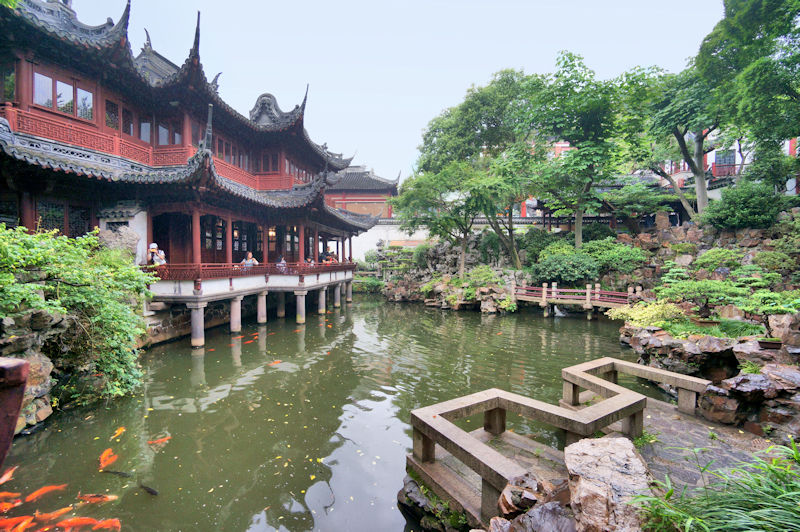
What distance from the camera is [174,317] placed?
1094 centimetres

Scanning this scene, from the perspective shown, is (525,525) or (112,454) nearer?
(525,525)

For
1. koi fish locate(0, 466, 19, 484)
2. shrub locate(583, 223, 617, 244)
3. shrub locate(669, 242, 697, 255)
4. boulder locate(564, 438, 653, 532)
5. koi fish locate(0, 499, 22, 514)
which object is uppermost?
shrub locate(583, 223, 617, 244)

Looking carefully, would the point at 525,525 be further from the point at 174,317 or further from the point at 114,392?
the point at 174,317

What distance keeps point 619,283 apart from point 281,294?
652 inches

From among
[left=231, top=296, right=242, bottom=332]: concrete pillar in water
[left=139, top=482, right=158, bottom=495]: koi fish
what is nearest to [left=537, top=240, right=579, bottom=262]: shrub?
[left=231, top=296, right=242, bottom=332]: concrete pillar in water

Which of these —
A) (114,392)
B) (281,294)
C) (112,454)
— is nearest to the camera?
(112,454)

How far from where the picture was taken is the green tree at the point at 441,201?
19500mm

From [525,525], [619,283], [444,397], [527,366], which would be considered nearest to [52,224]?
[444,397]

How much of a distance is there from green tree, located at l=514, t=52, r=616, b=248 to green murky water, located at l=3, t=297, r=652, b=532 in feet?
35.2

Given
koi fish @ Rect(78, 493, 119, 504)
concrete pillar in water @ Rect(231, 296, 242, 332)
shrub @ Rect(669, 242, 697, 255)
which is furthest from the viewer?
shrub @ Rect(669, 242, 697, 255)

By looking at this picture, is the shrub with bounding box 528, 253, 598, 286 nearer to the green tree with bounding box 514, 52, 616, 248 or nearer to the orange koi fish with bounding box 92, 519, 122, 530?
the green tree with bounding box 514, 52, 616, 248

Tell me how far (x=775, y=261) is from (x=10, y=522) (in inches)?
692

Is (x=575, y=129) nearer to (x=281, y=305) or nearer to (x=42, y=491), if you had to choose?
(x=281, y=305)

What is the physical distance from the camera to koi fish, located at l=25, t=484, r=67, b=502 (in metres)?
4.02
